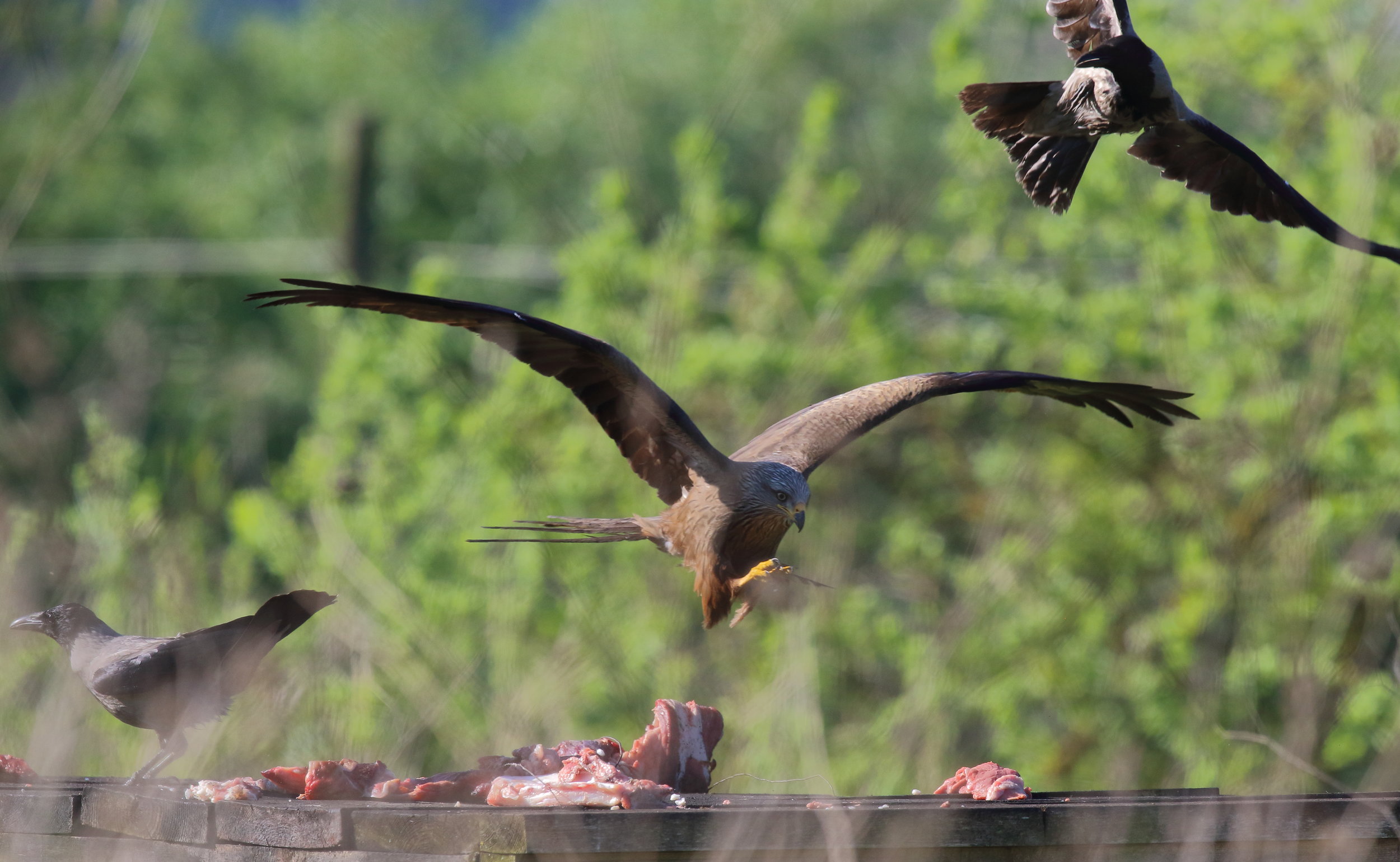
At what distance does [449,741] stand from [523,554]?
3.54 m

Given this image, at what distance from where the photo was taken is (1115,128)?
196 inches

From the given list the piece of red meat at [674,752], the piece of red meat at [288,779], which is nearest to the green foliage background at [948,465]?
the piece of red meat at [674,752]

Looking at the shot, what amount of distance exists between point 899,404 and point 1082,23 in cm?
161

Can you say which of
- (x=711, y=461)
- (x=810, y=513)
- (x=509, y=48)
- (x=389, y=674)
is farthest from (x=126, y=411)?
A: (x=509, y=48)

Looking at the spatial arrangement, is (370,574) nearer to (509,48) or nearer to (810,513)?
(810,513)

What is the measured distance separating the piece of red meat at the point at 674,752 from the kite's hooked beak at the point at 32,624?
2.02m

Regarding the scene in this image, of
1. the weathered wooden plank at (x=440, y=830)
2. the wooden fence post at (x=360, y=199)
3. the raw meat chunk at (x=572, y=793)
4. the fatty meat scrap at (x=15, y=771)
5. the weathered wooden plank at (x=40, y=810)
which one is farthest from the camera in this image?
the wooden fence post at (x=360, y=199)

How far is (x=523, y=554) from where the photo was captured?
37.6 feet

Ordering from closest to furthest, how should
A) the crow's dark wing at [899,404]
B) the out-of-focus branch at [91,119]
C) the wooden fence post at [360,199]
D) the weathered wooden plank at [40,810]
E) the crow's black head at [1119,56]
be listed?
the out-of-focus branch at [91,119]
the weathered wooden plank at [40,810]
the crow's black head at [1119,56]
the crow's dark wing at [899,404]
the wooden fence post at [360,199]

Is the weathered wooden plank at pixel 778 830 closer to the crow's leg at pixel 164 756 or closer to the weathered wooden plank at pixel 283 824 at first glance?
the weathered wooden plank at pixel 283 824

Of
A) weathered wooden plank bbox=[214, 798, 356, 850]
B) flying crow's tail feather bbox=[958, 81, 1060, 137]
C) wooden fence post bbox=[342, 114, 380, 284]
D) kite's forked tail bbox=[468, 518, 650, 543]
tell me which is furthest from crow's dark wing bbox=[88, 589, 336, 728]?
wooden fence post bbox=[342, 114, 380, 284]

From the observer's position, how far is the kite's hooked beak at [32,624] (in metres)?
4.81

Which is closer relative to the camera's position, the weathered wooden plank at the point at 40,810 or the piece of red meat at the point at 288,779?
the weathered wooden plank at the point at 40,810

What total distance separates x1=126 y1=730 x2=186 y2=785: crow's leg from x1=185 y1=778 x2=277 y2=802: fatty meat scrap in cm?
45
